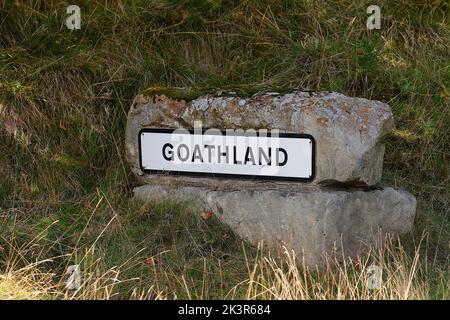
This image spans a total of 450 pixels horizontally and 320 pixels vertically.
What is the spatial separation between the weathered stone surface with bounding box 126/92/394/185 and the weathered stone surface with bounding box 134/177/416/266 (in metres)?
0.12

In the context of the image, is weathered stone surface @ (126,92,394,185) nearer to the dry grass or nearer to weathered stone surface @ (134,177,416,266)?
weathered stone surface @ (134,177,416,266)

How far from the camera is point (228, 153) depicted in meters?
4.93

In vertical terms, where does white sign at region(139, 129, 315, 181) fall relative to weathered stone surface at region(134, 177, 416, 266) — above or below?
above

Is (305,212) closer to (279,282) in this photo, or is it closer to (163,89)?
(279,282)

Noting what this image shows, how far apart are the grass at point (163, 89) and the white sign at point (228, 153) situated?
30 cm

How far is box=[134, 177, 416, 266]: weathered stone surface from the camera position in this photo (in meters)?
4.75

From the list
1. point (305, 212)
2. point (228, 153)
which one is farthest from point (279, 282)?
point (228, 153)

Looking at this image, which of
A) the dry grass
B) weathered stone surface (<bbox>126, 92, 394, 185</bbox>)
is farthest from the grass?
weathered stone surface (<bbox>126, 92, 394, 185</bbox>)

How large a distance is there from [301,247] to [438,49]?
237 centimetres

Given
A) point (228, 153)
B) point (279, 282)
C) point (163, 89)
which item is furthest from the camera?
point (163, 89)

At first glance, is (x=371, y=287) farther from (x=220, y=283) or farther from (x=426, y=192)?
(x=426, y=192)

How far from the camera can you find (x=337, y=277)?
15.4ft

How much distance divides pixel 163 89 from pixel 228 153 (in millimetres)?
674

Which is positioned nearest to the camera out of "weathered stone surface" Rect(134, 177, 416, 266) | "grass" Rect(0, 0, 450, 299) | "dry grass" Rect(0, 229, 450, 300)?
"dry grass" Rect(0, 229, 450, 300)
